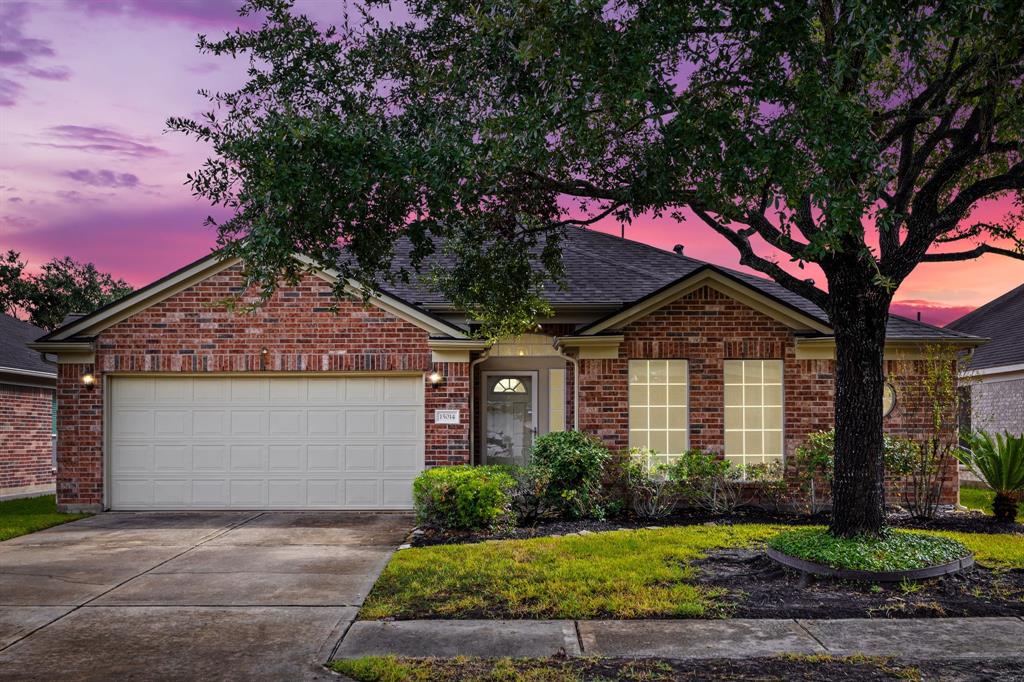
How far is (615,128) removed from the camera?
10359mm

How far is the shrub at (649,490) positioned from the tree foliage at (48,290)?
30222 millimetres

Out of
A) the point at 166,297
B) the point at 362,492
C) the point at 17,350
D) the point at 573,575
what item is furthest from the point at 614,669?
the point at 17,350

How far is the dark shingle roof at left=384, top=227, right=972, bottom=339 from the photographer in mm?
14820

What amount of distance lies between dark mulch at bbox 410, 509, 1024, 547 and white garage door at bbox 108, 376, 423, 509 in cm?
260

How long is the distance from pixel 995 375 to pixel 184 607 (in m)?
19.6

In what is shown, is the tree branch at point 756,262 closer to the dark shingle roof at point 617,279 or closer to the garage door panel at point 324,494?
the dark shingle roof at point 617,279

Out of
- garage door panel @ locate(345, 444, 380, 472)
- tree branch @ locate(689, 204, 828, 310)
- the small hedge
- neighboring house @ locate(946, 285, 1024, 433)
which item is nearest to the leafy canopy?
tree branch @ locate(689, 204, 828, 310)

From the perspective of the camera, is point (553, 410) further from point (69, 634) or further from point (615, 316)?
point (69, 634)

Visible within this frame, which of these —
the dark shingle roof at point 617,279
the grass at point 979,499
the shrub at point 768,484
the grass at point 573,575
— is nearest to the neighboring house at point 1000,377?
the grass at point 979,499

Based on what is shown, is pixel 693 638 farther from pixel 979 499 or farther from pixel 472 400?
pixel 979 499

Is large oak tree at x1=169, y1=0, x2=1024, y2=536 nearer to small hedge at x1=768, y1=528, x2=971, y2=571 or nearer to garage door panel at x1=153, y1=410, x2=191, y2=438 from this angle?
small hedge at x1=768, y1=528, x2=971, y2=571

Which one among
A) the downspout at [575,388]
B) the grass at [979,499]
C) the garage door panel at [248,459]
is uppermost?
the downspout at [575,388]

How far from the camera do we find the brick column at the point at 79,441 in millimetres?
13758

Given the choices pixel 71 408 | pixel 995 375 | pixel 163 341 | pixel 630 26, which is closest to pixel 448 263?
pixel 163 341
